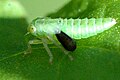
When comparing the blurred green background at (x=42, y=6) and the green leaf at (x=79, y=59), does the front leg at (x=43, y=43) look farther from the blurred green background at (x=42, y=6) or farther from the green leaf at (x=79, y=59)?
the blurred green background at (x=42, y=6)

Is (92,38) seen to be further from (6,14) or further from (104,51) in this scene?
(6,14)

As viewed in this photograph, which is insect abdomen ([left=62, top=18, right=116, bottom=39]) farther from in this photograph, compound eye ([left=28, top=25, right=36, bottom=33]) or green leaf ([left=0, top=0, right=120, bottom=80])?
compound eye ([left=28, top=25, right=36, bottom=33])

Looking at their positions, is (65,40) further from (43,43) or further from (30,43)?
(30,43)

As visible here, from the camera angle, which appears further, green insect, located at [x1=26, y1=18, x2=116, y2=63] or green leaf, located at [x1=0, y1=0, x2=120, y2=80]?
green insect, located at [x1=26, y1=18, x2=116, y2=63]

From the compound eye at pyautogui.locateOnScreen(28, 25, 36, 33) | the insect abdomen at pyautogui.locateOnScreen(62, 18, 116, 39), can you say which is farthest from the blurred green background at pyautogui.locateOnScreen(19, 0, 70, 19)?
the insect abdomen at pyautogui.locateOnScreen(62, 18, 116, 39)

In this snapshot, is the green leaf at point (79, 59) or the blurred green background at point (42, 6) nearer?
the green leaf at point (79, 59)

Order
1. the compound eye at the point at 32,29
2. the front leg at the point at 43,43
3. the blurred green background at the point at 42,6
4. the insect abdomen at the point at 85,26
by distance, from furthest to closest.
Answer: the blurred green background at the point at 42,6, the compound eye at the point at 32,29, the front leg at the point at 43,43, the insect abdomen at the point at 85,26

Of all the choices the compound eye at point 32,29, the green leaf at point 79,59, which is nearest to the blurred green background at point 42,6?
the green leaf at point 79,59

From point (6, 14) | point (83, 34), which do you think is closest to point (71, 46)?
point (83, 34)
